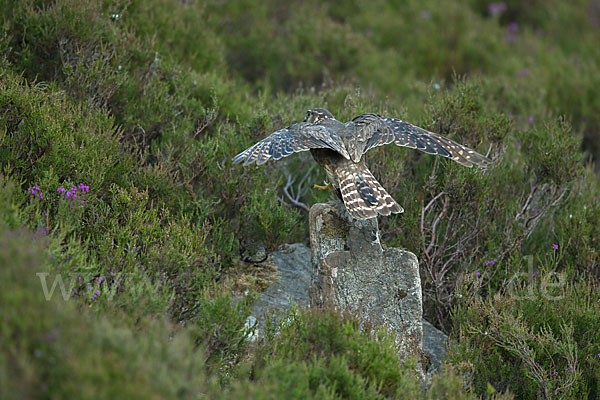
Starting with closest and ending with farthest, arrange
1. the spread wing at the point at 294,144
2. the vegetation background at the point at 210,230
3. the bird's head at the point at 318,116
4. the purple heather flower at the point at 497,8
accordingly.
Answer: the vegetation background at the point at 210,230 < the spread wing at the point at 294,144 < the bird's head at the point at 318,116 < the purple heather flower at the point at 497,8

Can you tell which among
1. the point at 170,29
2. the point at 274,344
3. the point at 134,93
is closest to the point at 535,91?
the point at 170,29

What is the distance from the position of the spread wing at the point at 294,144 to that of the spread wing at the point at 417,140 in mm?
395

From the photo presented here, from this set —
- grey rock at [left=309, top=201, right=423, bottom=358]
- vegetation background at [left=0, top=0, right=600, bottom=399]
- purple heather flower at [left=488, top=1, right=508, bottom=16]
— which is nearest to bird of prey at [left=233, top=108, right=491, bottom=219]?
grey rock at [left=309, top=201, right=423, bottom=358]

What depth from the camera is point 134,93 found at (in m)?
6.37

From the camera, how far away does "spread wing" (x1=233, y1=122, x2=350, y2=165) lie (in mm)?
4273

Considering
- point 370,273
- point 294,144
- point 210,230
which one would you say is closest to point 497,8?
point 210,230

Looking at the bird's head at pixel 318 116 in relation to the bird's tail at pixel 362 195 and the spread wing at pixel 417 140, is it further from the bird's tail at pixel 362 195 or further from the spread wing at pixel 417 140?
the bird's tail at pixel 362 195

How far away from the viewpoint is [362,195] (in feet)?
13.4

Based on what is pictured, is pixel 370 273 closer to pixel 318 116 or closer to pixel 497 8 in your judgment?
pixel 318 116

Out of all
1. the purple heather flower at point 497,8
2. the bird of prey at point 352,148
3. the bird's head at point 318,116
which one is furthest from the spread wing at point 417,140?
the purple heather flower at point 497,8

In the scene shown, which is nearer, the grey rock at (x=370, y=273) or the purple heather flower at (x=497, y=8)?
the grey rock at (x=370, y=273)

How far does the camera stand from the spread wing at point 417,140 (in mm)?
4715

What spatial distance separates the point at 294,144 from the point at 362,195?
65 cm

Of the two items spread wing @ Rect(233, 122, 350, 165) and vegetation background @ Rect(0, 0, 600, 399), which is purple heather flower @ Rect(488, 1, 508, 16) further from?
spread wing @ Rect(233, 122, 350, 165)
